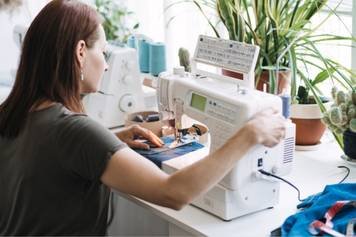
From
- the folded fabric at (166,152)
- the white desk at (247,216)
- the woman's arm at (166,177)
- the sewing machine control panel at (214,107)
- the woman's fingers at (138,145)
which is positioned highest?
the sewing machine control panel at (214,107)

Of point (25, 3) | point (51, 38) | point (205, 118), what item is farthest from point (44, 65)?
point (25, 3)

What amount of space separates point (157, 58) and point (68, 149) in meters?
1.20

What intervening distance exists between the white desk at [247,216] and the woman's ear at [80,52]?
1.42 feet

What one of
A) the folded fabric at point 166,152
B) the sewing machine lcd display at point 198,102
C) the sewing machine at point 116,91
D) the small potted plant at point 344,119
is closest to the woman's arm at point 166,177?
the sewing machine lcd display at point 198,102

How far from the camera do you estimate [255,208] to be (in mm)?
1564

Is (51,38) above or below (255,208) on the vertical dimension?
above

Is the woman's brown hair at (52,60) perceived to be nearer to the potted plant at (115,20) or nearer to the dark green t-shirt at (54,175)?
the dark green t-shirt at (54,175)

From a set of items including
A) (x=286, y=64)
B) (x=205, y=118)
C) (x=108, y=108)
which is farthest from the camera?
(x=108, y=108)

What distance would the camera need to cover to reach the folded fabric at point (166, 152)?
172 centimetres

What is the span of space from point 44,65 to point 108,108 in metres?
0.88

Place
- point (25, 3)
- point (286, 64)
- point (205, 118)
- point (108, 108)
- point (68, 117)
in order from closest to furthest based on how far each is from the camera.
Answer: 1. point (68, 117)
2. point (205, 118)
3. point (286, 64)
4. point (108, 108)
5. point (25, 3)

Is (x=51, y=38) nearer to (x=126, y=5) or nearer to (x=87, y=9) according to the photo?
(x=87, y=9)

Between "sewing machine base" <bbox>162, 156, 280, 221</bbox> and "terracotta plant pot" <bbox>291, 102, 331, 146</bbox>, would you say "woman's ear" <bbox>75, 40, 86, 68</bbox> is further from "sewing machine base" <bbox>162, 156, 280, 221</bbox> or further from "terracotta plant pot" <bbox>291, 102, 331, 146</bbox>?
"terracotta plant pot" <bbox>291, 102, 331, 146</bbox>

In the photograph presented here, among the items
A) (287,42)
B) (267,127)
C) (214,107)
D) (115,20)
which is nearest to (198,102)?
(214,107)
